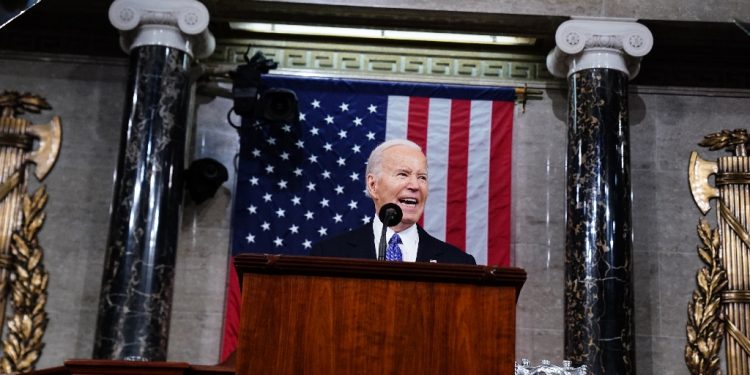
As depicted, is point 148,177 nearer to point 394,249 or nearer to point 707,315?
point 394,249

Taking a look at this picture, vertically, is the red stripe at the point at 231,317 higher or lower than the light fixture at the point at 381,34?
lower

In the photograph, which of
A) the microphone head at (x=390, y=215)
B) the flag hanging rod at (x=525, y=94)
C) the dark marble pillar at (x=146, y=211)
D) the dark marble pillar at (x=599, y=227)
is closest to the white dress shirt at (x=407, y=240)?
the microphone head at (x=390, y=215)

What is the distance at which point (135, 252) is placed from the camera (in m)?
8.82

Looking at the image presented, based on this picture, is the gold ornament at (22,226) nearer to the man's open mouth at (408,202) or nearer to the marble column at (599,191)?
the marble column at (599,191)

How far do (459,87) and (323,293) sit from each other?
22.6ft

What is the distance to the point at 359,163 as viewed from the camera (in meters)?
9.97

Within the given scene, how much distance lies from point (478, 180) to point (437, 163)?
43cm

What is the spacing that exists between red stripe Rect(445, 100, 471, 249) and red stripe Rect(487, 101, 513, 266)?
0.83 ft

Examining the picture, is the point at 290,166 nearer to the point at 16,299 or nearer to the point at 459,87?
the point at 459,87

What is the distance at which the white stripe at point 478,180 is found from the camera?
9742 millimetres

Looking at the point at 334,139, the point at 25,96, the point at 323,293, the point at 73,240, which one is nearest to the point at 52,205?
the point at 73,240

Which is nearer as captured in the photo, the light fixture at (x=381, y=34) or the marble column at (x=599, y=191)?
the marble column at (x=599, y=191)

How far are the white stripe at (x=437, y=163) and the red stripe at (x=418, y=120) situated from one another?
4cm

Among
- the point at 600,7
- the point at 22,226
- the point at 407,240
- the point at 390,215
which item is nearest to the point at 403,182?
the point at 407,240
